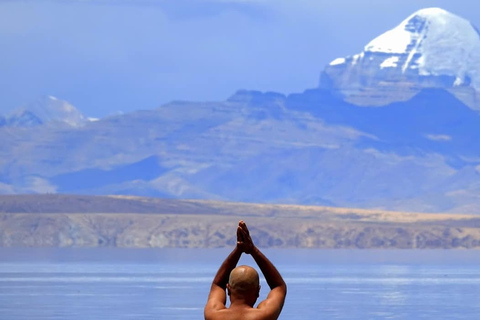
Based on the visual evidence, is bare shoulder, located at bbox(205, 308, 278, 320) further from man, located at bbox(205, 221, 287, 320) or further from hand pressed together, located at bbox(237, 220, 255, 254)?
hand pressed together, located at bbox(237, 220, 255, 254)

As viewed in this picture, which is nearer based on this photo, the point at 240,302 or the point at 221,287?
the point at 240,302

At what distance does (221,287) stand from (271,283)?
462mm

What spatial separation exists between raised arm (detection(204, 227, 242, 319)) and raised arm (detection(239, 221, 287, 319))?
139mm

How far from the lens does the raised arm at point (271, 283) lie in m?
11.8

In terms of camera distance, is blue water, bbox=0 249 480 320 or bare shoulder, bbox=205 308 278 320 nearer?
bare shoulder, bbox=205 308 278 320

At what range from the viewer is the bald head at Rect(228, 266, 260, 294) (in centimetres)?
1176

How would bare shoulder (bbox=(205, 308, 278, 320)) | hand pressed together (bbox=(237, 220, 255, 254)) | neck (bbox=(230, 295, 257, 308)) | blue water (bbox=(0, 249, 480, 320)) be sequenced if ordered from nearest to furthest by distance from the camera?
bare shoulder (bbox=(205, 308, 278, 320))
neck (bbox=(230, 295, 257, 308))
hand pressed together (bbox=(237, 220, 255, 254))
blue water (bbox=(0, 249, 480, 320))

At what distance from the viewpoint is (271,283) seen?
12.1 metres

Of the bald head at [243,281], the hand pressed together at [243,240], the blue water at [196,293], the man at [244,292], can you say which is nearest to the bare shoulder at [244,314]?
the man at [244,292]

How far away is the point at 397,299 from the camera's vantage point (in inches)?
2694

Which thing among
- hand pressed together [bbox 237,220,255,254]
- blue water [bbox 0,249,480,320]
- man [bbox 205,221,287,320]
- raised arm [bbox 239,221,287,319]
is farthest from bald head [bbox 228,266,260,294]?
blue water [bbox 0,249,480,320]

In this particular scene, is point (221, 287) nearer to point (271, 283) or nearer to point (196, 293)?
point (271, 283)

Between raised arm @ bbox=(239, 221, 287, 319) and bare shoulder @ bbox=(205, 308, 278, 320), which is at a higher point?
raised arm @ bbox=(239, 221, 287, 319)

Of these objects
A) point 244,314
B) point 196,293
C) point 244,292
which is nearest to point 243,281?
point 244,292
